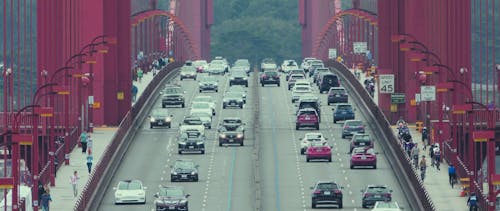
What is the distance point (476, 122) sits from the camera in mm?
127688

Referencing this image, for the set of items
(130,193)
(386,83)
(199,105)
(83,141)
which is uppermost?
(386,83)

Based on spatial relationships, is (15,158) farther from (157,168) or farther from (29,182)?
(157,168)

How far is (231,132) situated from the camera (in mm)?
126750

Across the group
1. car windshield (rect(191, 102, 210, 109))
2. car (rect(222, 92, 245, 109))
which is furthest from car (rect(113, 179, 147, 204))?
car (rect(222, 92, 245, 109))

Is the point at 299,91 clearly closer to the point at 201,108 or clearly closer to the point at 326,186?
the point at 201,108

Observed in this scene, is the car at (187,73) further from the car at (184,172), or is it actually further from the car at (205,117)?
the car at (184,172)

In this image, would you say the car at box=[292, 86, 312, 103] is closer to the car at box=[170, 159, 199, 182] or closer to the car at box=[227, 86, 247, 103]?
the car at box=[227, 86, 247, 103]

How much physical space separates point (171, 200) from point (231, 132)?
32619 mm

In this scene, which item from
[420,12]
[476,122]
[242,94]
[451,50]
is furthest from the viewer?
[242,94]

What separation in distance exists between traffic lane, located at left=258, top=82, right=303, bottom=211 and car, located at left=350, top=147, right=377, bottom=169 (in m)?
3.08

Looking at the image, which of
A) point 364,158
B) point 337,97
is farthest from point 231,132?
point 337,97

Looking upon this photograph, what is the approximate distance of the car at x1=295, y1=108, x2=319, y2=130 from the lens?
449 feet

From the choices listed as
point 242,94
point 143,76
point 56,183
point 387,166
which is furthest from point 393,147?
point 143,76

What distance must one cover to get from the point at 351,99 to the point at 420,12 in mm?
14561
